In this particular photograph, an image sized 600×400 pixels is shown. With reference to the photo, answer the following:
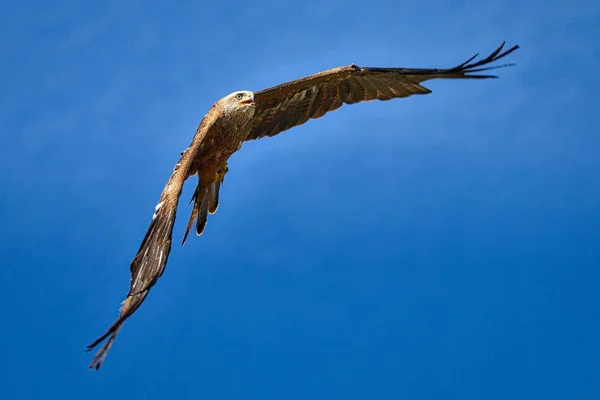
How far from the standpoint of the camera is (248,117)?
27.8ft

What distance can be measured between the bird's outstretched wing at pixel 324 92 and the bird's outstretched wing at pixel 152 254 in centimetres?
246

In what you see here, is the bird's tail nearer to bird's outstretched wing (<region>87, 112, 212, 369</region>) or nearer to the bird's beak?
bird's outstretched wing (<region>87, 112, 212, 369</region>)

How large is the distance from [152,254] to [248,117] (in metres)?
2.58

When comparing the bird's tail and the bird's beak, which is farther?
the bird's beak

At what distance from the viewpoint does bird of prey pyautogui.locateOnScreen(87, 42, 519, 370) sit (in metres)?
6.48

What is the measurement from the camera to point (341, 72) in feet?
30.0

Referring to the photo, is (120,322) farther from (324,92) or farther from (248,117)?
(324,92)

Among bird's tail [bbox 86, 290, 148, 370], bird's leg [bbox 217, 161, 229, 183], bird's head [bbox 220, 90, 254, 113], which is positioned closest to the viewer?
bird's tail [bbox 86, 290, 148, 370]

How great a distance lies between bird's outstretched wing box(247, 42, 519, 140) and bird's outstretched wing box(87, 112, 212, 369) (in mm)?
2463

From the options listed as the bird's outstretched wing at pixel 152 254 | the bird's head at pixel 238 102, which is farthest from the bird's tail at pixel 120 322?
the bird's head at pixel 238 102

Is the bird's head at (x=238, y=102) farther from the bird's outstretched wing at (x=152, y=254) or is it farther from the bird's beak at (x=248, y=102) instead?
the bird's outstretched wing at (x=152, y=254)

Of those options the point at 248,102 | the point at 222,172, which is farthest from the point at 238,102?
the point at 222,172

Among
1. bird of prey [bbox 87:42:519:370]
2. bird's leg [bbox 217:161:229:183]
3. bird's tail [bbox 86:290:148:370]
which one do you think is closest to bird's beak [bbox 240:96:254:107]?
bird of prey [bbox 87:42:519:370]

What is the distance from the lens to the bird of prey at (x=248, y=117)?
648 centimetres
